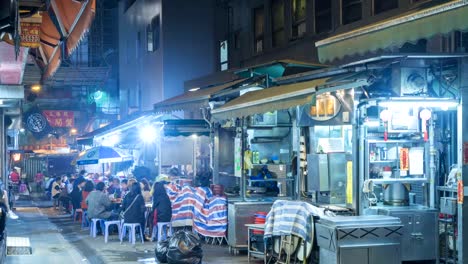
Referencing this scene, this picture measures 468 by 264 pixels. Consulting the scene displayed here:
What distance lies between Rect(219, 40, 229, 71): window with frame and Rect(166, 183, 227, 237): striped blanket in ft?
35.7

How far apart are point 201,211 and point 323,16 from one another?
7.11m

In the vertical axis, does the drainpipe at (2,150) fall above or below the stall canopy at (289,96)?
below

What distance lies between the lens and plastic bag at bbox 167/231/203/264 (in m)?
14.3

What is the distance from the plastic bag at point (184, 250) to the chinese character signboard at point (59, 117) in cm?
3249

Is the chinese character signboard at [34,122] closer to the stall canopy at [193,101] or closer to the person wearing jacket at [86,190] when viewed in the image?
the person wearing jacket at [86,190]

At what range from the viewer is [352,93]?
12.8 m

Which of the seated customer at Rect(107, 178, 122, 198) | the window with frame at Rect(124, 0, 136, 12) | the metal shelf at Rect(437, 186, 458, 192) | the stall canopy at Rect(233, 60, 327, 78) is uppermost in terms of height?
the window with frame at Rect(124, 0, 136, 12)

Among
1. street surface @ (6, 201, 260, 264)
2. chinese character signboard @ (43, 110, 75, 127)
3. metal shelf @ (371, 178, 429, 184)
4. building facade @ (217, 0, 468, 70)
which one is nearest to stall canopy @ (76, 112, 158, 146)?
street surface @ (6, 201, 260, 264)

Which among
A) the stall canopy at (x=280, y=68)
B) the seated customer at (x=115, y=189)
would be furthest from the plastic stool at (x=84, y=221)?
the stall canopy at (x=280, y=68)

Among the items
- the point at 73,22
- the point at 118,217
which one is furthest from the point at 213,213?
the point at 73,22

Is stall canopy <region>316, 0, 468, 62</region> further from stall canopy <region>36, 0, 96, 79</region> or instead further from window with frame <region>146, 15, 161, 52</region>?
window with frame <region>146, 15, 161, 52</region>

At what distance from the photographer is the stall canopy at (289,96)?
12046 millimetres

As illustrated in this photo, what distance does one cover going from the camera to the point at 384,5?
17.5 meters

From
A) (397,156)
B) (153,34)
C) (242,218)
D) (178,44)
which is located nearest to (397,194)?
(397,156)
